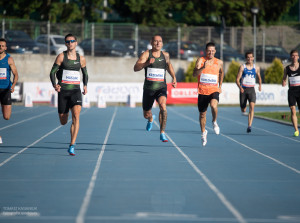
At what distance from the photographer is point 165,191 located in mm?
8617

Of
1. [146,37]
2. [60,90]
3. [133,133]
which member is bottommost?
[133,133]

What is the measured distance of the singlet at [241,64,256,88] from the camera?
17984mm

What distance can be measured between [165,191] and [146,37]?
109ft

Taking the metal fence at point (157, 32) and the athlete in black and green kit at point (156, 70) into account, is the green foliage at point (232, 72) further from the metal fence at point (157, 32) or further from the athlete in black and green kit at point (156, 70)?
the athlete in black and green kit at point (156, 70)

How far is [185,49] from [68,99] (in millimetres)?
30600

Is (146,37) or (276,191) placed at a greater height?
(146,37)

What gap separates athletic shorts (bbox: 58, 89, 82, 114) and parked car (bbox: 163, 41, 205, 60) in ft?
97.7

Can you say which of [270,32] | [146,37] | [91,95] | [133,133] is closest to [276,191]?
[133,133]

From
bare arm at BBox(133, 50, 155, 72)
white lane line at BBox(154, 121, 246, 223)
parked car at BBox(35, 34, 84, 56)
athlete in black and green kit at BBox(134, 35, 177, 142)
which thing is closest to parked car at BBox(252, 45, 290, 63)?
parked car at BBox(35, 34, 84, 56)

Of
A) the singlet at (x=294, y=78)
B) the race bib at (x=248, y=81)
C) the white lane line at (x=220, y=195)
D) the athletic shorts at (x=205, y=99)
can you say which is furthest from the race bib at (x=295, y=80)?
the white lane line at (x=220, y=195)

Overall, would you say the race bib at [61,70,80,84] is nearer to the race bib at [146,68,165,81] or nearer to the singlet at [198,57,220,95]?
the race bib at [146,68,165,81]

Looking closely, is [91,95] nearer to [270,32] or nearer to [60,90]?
[270,32]

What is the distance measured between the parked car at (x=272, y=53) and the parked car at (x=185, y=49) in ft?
12.1

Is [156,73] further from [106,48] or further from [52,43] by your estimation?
[106,48]
